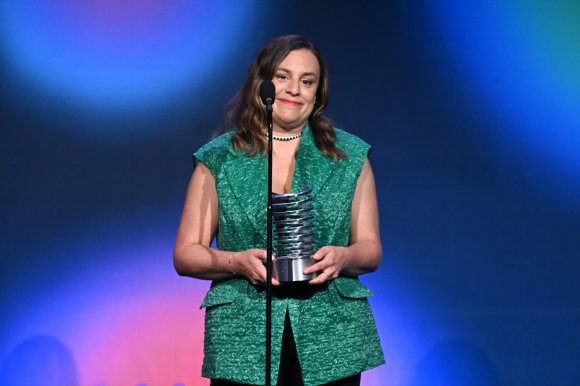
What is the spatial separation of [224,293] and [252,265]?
17 cm

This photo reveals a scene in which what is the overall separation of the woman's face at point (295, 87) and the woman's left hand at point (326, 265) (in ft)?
1.33

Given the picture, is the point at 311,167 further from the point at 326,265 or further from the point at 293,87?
the point at 326,265

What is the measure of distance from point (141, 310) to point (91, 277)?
0.24 meters

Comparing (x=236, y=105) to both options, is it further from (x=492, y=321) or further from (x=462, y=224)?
(x=492, y=321)

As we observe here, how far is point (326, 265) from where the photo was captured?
5.97 feet

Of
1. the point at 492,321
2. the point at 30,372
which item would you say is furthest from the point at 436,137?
the point at 30,372

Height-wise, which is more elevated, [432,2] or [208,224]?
[432,2]

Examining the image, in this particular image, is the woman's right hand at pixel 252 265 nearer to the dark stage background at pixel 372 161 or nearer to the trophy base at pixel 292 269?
the trophy base at pixel 292 269

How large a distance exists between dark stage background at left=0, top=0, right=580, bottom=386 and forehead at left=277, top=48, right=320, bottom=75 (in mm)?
1264

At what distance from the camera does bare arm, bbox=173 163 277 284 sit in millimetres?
2000

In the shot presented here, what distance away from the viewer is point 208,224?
208cm

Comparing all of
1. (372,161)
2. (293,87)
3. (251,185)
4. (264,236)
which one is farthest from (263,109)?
(372,161)

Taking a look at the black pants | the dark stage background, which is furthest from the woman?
the dark stage background

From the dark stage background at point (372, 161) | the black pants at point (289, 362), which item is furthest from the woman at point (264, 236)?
the dark stage background at point (372, 161)
